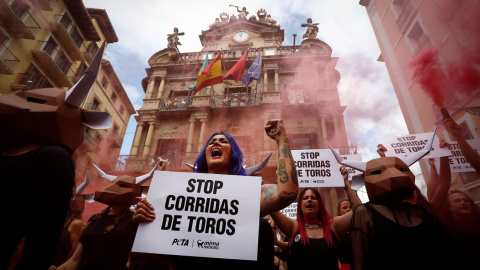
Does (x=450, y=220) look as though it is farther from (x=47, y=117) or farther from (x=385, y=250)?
(x=47, y=117)

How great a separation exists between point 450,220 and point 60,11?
924 inches

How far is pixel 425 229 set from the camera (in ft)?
6.07

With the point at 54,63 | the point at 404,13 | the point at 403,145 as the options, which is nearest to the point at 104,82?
the point at 54,63

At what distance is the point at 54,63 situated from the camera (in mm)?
15250

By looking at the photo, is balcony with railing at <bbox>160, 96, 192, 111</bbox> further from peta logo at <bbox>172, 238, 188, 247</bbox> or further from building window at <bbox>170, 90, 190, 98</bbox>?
peta logo at <bbox>172, 238, 188, 247</bbox>

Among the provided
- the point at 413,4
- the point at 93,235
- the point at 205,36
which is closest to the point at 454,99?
the point at 413,4

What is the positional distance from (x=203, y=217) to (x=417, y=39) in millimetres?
13666

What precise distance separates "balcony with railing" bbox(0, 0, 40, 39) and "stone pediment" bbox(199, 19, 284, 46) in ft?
37.2

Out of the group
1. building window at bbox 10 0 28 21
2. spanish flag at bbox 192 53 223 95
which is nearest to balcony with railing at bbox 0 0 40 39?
building window at bbox 10 0 28 21

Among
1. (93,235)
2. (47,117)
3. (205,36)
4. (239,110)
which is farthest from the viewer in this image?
(205,36)

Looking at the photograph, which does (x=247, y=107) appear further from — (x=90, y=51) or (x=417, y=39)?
(x=90, y=51)

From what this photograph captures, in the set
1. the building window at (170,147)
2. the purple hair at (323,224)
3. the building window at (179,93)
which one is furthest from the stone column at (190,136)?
the purple hair at (323,224)

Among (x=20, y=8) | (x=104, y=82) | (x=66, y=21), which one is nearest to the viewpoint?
(x=20, y=8)

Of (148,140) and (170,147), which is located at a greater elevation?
(148,140)
